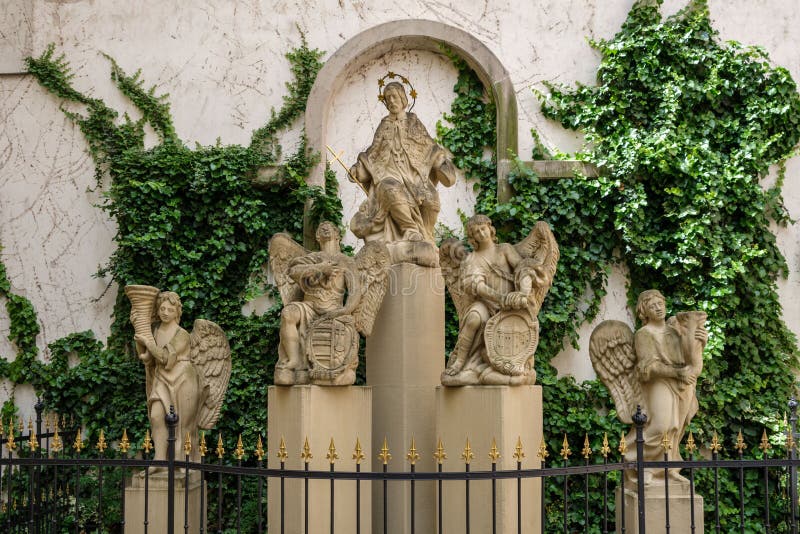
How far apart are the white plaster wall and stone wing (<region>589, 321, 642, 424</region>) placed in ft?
11.1

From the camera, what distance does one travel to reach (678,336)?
709 cm

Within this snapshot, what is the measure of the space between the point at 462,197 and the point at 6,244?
4982 millimetres

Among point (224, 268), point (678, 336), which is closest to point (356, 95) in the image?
point (224, 268)

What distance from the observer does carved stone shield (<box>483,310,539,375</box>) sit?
258 inches

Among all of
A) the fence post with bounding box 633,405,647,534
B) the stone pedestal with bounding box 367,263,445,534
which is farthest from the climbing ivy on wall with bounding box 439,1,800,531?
the fence post with bounding box 633,405,647,534

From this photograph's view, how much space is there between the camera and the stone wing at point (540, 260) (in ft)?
21.9

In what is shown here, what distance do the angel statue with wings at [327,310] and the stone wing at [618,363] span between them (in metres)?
1.66

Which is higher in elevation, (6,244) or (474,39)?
(474,39)

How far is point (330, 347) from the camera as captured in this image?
21.7 feet

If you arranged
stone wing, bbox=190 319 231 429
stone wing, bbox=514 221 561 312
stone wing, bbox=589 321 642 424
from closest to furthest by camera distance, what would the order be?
stone wing, bbox=514 221 561 312 < stone wing, bbox=589 321 642 424 < stone wing, bbox=190 319 231 429

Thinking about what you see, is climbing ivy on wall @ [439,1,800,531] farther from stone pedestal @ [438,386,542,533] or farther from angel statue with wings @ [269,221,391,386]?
angel statue with wings @ [269,221,391,386]

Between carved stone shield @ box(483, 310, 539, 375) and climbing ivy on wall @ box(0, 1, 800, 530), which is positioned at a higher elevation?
climbing ivy on wall @ box(0, 1, 800, 530)

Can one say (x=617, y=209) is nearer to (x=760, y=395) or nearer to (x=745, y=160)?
(x=745, y=160)

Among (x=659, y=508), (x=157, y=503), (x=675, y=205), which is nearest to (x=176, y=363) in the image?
(x=157, y=503)
